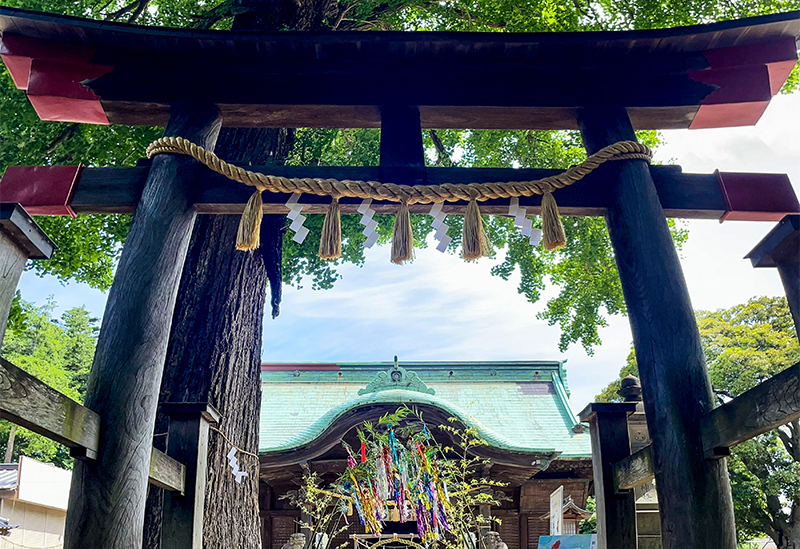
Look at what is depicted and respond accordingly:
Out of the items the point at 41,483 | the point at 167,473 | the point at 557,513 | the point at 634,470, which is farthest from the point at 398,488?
the point at 41,483

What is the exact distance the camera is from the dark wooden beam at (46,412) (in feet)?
5.12

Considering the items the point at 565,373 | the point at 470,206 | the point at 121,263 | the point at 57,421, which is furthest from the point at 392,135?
the point at 565,373

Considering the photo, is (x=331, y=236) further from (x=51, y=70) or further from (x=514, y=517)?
(x=514, y=517)

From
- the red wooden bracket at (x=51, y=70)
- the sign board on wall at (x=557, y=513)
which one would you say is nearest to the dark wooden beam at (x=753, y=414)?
the red wooden bracket at (x=51, y=70)

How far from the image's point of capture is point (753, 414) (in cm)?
181

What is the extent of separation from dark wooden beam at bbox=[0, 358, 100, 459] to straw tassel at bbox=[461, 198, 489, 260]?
5.14 feet

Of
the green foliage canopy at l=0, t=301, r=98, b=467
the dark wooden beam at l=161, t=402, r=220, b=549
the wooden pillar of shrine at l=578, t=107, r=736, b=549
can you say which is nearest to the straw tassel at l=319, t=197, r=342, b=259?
the dark wooden beam at l=161, t=402, r=220, b=549

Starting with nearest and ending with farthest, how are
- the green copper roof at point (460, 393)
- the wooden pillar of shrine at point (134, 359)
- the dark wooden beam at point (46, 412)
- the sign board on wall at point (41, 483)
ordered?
the dark wooden beam at point (46, 412) < the wooden pillar of shrine at point (134, 359) < the green copper roof at point (460, 393) < the sign board on wall at point (41, 483)

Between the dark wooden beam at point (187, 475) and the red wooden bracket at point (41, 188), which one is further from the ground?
the red wooden bracket at point (41, 188)

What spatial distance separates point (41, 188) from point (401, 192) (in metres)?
1.56

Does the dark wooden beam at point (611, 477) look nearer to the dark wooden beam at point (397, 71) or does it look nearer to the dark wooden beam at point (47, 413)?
the dark wooden beam at point (397, 71)

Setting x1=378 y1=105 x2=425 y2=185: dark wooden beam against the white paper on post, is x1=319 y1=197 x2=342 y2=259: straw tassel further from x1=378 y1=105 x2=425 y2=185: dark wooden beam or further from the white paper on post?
the white paper on post

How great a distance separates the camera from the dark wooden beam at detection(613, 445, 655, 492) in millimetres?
2323

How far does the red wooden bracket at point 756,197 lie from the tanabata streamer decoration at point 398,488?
470cm
